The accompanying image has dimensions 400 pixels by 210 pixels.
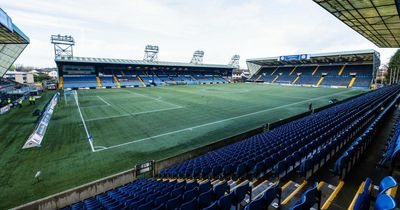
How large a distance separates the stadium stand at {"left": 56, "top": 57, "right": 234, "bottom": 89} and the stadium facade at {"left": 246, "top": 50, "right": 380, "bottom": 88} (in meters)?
20.0

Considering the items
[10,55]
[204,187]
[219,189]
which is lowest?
[204,187]

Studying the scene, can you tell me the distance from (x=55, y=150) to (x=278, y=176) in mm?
13386

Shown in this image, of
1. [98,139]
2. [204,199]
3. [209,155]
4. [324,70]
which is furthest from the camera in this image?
[324,70]

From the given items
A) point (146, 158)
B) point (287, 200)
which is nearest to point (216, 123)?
point (146, 158)

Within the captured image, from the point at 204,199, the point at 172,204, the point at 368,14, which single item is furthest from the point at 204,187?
the point at 368,14

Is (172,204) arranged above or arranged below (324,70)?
below

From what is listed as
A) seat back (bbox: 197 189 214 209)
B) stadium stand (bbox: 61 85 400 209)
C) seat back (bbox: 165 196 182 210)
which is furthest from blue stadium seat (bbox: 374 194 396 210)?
seat back (bbox: 165 196 182 210)

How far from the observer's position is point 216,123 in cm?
1866

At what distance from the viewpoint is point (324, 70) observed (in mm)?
66875

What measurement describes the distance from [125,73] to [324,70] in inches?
2640

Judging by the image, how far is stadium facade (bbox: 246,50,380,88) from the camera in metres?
53.2

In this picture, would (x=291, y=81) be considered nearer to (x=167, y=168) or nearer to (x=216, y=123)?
(x=216, y=123)

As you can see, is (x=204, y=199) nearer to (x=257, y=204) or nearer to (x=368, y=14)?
(x=257, y=204)

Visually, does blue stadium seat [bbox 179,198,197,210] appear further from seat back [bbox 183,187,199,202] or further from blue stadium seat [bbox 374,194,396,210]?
blue stadium seat [bbox 374,194,396,210]
